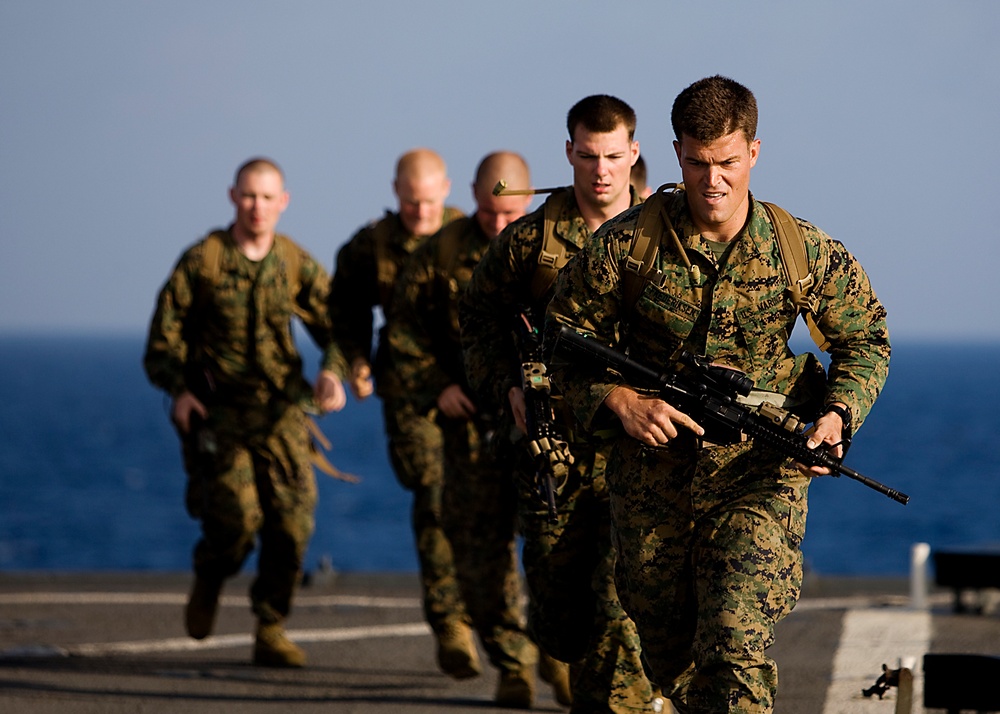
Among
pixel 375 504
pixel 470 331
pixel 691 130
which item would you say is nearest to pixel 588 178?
pixel 470 331

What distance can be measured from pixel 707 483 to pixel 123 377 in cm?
19835

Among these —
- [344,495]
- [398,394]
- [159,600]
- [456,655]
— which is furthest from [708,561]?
[344,495]

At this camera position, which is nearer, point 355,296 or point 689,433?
point 689,433

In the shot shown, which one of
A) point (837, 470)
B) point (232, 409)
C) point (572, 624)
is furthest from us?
point (232, 409)

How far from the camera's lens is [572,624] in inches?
279

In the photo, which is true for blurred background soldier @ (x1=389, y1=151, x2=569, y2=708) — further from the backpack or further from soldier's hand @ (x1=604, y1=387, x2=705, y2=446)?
soldier's hand @ (x1=604, y1=387, x2=705, y2=446)

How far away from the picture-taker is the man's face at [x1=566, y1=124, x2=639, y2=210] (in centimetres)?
710

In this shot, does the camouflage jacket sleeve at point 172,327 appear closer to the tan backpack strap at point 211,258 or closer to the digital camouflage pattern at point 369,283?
the tan backpack strap at point 211,258

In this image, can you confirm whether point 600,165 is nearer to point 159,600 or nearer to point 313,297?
point 313,297

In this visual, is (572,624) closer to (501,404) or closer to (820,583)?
(501,404)

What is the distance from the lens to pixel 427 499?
31.7 feet

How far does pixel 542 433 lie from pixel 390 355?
3143 millimetres

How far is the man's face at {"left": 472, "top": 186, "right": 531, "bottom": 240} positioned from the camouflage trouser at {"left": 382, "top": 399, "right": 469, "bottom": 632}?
117 centimetres

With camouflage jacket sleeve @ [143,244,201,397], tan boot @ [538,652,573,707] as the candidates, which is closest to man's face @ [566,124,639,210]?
tan boot @ [538,652,573,707]
